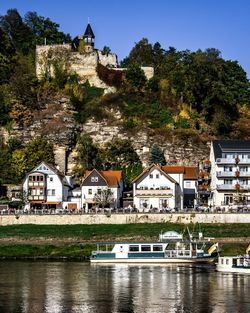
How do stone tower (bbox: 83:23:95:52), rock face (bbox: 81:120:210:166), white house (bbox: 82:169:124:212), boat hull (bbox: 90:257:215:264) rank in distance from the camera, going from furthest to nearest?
stone tower (bbox: 83:23:95:52) < rock face (bbox: 81:120:210:166) < white house (bbox: 82:169:124:212) < boat hull (bbox: 90:257:215:264)

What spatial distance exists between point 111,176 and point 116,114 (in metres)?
17.6

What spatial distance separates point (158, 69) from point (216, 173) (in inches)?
1156

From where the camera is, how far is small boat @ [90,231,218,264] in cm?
6719

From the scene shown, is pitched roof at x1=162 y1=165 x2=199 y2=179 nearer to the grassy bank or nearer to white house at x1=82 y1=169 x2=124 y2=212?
white house at x1=82 y1=169 x2=124 y2=212

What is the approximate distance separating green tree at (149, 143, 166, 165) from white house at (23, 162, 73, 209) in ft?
43.4

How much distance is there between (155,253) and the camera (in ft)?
223

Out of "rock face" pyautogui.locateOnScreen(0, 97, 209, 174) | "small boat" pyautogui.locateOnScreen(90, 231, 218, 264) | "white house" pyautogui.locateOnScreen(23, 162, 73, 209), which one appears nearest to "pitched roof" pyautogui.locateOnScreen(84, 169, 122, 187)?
"white house" pyautogui.locateOnScreen(23, 162, 73, 209)

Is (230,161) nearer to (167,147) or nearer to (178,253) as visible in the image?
(167,147)

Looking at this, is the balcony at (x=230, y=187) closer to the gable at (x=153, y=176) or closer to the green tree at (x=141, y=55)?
the gable at (x=153, y=176)

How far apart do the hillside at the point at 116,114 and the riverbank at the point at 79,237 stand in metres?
20.7

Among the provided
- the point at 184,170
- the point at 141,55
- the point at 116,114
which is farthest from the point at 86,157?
the point at 141,55

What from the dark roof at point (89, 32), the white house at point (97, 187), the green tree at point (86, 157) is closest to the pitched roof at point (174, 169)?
the white house at point (97, 187)

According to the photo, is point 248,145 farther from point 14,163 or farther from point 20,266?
point 20,266

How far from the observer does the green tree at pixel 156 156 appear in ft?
336
